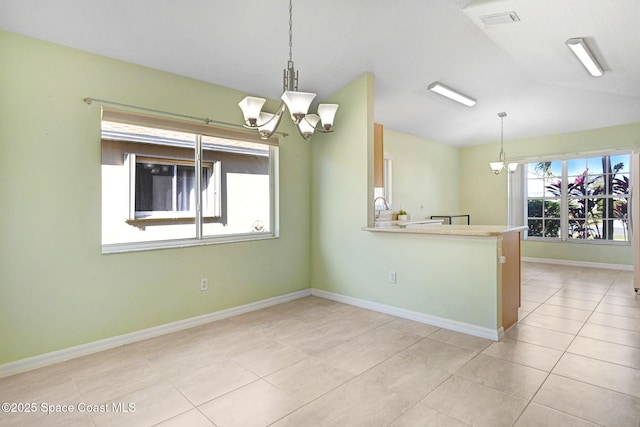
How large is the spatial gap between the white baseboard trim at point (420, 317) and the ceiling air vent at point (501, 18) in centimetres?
276

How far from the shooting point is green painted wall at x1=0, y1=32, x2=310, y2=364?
2445mm

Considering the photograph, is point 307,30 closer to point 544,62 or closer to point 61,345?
point 544,62

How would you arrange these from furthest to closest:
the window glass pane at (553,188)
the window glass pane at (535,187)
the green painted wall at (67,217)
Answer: the window glass pane at (535,187)
the window glass pane at (553,188)
the green painted wall at (67,217)

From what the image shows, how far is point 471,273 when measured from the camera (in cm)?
312

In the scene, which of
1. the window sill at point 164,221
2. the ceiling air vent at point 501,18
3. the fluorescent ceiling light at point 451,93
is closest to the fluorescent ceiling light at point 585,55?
the ceiling air vent at point 501,18

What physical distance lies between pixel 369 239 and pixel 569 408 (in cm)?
230

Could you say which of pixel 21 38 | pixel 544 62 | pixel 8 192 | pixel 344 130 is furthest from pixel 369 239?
pixel 21 38

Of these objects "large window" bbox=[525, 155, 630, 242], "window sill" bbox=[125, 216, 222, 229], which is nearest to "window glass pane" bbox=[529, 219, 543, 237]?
"large window" bbox=[525, 155, 630, 242]

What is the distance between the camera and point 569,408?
6.36 feet

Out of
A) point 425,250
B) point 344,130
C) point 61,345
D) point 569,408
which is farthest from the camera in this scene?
point 344,130

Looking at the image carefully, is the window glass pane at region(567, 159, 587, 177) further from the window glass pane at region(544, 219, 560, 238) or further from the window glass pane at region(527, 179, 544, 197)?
the window glass pane at region(544, 219, 560, 238)

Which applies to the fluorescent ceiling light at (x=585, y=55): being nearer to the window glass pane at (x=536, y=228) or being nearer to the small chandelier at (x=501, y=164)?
the small chandelier at (x=501, y=164)

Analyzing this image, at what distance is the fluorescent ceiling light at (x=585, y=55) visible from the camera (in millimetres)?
3182

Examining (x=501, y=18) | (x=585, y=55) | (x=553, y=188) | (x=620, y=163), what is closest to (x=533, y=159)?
(x=553, y=188)
